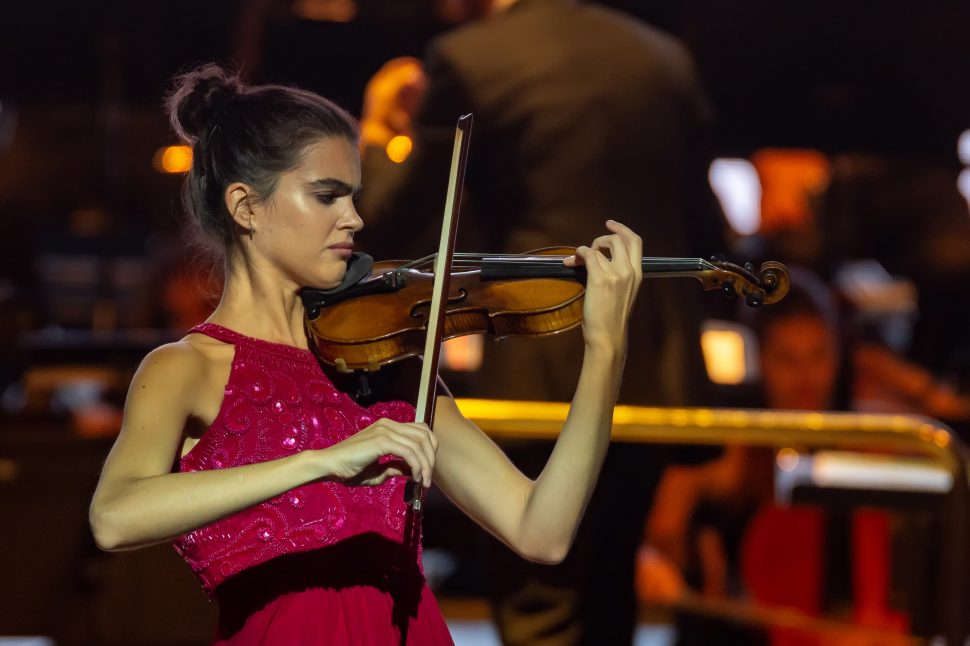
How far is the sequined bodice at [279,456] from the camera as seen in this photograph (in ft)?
5.13

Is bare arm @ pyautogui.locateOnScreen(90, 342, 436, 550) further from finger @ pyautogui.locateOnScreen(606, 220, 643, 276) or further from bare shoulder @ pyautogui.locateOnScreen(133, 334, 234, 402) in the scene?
finger @ pyautogui.locateOnScreen(606, 220, 643, 276)

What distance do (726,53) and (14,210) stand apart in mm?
3711

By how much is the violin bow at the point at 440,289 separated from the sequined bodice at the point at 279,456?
0.58ft

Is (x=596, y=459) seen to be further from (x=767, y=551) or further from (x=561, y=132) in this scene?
(x=767, y=551)

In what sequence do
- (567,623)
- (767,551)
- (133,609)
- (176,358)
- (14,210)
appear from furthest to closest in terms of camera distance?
(14,210), (767,551), (133,609), (567,623), (176,358)

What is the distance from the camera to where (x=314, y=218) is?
5.21 ft

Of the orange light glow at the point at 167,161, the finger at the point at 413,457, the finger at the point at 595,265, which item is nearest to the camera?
the finger at the point at 413,457

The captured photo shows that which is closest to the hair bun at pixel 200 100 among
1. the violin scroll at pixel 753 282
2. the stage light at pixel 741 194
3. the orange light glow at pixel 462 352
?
the violin scroll at pixel 753 282

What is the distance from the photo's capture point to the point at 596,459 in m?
1.55

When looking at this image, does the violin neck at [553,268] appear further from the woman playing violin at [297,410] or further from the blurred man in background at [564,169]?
the blurred man in background at [564,169]

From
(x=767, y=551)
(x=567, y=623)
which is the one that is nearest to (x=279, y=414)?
(x=567, y=623)

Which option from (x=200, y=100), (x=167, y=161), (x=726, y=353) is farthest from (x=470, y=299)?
(x=167, y=161)

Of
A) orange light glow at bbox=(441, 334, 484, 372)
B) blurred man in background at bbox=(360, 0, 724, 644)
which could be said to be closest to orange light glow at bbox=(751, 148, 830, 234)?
orange light glow at bbox=(441, 334, 484, 372)

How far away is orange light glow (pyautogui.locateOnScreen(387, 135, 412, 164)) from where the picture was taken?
262 centimetres
